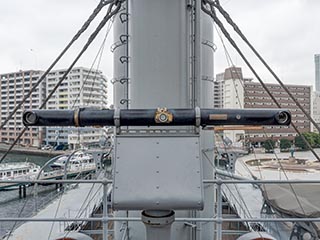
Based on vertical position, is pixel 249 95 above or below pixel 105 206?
above

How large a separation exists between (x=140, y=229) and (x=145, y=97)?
1.37 m

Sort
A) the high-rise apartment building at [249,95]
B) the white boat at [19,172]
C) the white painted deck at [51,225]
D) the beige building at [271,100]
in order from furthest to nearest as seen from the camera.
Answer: the white boat at [19,172] < the white painted deck at [51,225] < the beige building at [271,100] < the high-rise apartment building at [249,95]

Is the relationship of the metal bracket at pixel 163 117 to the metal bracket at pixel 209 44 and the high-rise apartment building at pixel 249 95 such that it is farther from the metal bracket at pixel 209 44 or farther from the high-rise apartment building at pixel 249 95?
the metal bracket at pixel 209 44

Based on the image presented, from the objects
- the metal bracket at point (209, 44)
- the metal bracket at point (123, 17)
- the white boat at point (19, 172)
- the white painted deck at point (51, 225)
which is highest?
the metal bracket at point (123, 17)

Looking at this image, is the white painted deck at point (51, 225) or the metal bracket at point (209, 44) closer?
the metal bracket at point (209, 44)

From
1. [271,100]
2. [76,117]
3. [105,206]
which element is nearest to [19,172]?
[271,100]

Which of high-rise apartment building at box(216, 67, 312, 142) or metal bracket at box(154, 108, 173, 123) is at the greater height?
high-rise apartment building at box(216, 67, 312, 142)

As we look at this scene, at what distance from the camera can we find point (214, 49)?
407 cm

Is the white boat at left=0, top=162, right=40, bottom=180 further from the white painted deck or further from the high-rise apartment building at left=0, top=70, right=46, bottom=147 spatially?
the high-rise apartment building at left=0, top=70, right=46, bottom=147

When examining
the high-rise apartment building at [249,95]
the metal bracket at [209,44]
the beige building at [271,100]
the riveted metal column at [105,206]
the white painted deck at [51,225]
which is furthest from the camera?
the white painted deck at [51,225]

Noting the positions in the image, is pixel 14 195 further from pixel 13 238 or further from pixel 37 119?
pixel 37 119

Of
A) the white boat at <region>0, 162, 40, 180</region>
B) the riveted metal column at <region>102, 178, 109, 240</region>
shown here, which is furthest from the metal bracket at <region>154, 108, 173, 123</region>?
the white boat at <region>0, 162, 40, 180</region>

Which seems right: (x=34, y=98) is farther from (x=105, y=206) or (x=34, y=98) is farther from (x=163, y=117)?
(x=163, y=117)

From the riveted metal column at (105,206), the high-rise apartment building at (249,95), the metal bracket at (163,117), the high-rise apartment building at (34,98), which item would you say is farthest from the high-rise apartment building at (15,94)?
the metal bracket at (163,117)
